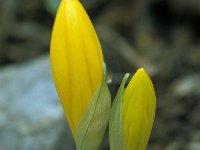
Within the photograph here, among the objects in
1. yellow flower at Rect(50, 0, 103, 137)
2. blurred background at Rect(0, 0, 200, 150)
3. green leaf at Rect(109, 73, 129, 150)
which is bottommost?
blurred background at Rect(0, 0, 200, 150)

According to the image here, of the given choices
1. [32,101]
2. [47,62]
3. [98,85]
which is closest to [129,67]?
[47,62]

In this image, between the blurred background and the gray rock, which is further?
the blurred background

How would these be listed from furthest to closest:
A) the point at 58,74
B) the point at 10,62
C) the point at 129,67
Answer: the point at 10,62 → the point at 129,67 → the point at 58,74

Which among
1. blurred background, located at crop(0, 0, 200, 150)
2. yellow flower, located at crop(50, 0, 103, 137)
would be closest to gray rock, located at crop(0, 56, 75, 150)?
blurred background, located at crop(0, 0, 200, 150)

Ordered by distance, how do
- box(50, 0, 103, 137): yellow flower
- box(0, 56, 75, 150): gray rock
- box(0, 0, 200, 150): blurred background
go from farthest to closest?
box(0, 0, 200, 150): blurred background → box(0, 56, 75, 150): gray rock → box(50, 0, 103, 137): yellow flower

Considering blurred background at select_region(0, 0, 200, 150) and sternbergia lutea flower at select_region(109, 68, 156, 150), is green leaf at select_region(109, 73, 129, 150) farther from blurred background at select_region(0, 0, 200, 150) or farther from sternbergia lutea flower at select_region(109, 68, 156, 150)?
blurred background at select_region(0, 0, 200, 150)

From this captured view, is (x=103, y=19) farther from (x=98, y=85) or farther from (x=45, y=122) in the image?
(x=98, y=85)

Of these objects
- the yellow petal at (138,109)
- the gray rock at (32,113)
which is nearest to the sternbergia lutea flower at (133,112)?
the yellow petal at (138,109)
